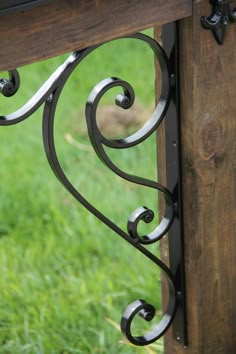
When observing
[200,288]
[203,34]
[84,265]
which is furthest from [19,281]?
[203,34]

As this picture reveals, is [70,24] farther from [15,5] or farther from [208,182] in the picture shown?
[208,182]

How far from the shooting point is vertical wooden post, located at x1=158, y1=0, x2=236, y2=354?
180 cm

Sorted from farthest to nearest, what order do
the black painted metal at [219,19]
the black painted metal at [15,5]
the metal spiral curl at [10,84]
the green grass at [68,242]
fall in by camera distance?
the green grass at [68,242] < the black painted metal at [219,19] < the metal spiral curl at [10,84] < the black painted metal at [15,5]

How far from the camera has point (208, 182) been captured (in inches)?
75.2

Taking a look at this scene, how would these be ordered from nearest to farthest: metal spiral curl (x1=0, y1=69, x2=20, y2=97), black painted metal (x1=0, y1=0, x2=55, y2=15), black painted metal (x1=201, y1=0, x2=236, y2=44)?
black painted metal (x1=0, y1=0, x2=55, y2=15) → metal spiral curl (x1=0, y1=69, x2=20, y2=97) → black painted metal (x1=201, y1=0, x2=236, y2=44)

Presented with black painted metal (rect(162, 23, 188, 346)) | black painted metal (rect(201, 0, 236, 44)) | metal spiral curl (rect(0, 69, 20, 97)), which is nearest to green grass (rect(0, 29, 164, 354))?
black painted metal (rect(162, 23, 188, 346))

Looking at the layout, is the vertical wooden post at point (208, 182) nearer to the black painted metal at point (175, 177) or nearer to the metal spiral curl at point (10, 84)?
the black painted metal at point (175, 177)

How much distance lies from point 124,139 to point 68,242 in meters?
1.74

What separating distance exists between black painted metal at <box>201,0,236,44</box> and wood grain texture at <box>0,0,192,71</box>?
0.25ft

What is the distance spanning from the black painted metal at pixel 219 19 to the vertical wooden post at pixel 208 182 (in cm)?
1

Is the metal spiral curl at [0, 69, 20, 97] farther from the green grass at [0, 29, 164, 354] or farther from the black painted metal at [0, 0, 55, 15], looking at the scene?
the green grass at [0, 29, 164, 354]

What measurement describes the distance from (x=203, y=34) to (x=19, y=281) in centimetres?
168

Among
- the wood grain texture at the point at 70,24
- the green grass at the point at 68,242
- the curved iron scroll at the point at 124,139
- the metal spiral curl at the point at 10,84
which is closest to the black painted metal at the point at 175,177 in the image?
the curved iron scroll at the point at 124,139

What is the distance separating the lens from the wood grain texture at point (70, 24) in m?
1.50
